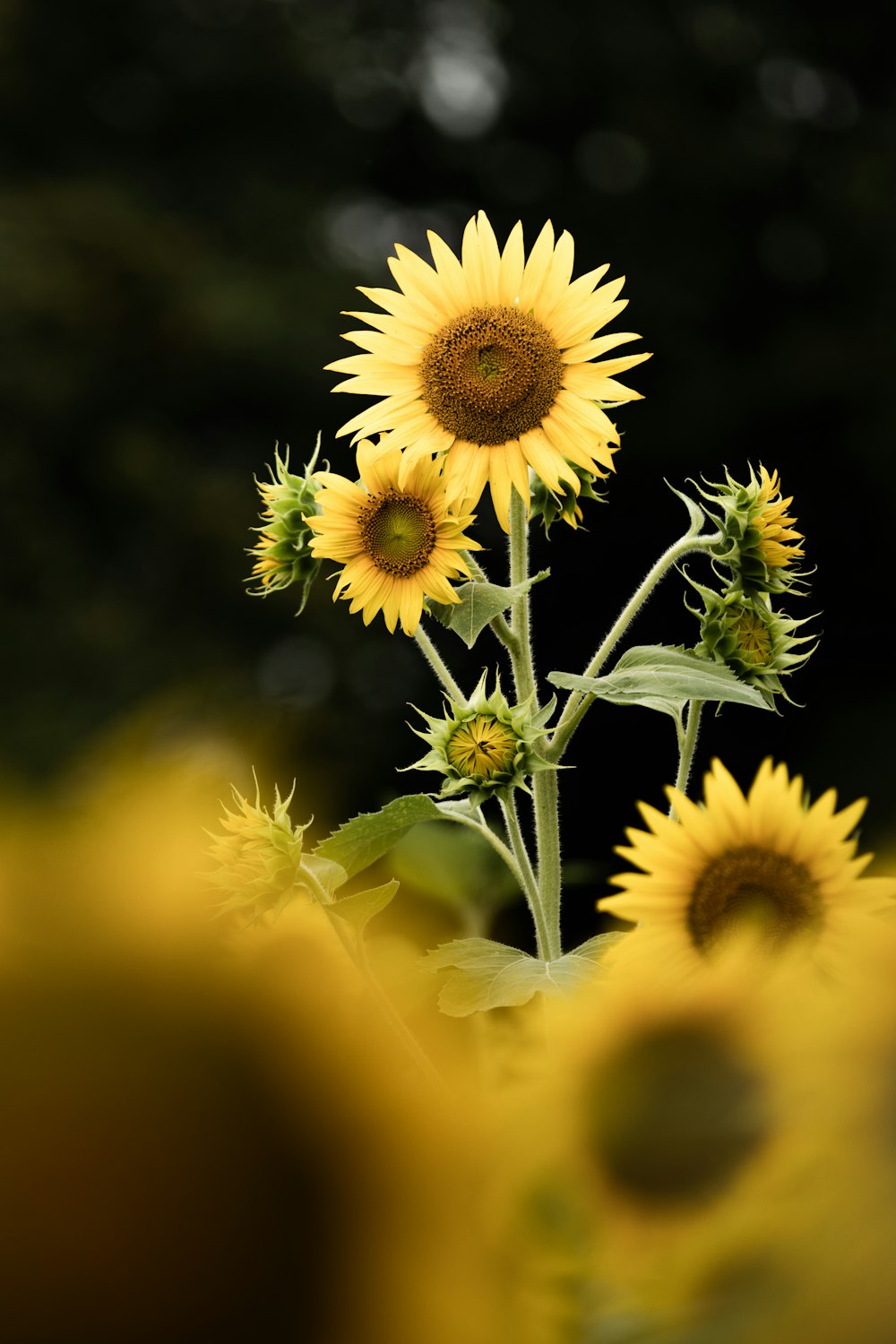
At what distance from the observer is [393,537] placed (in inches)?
21.7

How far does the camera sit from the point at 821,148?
16.9 ft

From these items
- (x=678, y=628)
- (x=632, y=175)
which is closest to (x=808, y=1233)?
(x=678, y=628)

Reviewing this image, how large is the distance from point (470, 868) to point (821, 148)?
16.4 feet

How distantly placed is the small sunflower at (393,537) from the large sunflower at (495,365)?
1cm

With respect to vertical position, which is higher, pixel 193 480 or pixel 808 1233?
pixel 193 480

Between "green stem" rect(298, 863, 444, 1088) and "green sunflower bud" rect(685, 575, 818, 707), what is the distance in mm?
183

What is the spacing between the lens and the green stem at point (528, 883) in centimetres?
54

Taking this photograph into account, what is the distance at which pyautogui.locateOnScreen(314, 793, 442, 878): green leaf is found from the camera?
1.82 feet

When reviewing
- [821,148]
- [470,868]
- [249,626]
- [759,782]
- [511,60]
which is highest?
[511,60]

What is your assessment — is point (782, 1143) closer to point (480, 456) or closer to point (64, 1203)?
point (64, 1203)

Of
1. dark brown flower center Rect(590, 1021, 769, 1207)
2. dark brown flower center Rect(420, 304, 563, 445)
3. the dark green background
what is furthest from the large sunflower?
the dark green background

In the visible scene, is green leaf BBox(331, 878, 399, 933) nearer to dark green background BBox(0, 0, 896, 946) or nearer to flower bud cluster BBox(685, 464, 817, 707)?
flower bud cluster BBox(685, 464, 817, 707)

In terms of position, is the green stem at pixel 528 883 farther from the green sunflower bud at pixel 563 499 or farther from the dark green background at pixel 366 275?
the dark green background at pixel 366 275

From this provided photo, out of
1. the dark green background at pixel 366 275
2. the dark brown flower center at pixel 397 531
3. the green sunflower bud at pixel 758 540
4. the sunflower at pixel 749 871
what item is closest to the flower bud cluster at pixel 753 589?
the green sunflower bud at pixel 758 540
